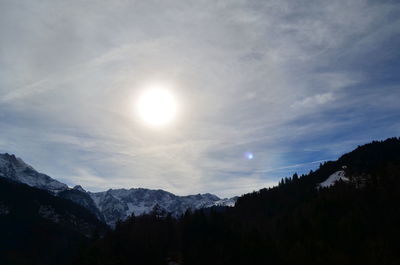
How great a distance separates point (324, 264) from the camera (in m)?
111

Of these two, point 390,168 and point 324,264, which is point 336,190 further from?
point 324,264

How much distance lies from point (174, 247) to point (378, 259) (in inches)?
3242

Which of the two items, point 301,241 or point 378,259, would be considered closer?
point 378,259

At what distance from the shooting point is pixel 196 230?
13800 centimetres

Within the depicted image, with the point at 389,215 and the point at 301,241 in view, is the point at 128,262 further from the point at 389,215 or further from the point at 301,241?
the point at 389,215

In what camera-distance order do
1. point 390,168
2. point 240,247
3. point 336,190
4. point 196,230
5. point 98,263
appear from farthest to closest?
point 390,168, point 336,190, point 196,230, point 240,247, point 98,263

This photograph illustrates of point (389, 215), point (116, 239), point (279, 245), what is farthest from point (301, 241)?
point (116, 239)

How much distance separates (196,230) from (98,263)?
4884cm

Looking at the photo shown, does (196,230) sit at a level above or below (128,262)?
above

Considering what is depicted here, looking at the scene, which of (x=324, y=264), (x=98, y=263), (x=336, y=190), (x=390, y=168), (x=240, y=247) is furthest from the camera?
(x=390, y=168)

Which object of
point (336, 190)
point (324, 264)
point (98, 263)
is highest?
point (336, 190)

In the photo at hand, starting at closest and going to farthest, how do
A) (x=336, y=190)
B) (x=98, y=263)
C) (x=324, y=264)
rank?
1. (x=98, y=263)
2. (x=324, y=264)
3. (x=336, y=190)

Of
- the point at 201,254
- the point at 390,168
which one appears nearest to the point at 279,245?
the point at 201,254

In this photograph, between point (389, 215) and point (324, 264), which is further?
point (389, 215)
